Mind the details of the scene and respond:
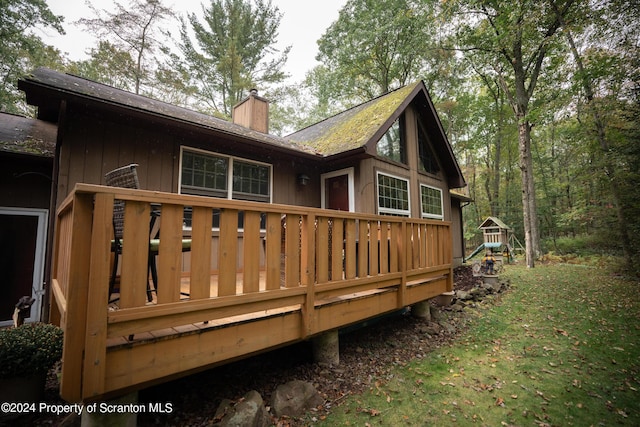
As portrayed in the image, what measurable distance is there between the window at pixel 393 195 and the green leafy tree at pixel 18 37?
12.9 meters

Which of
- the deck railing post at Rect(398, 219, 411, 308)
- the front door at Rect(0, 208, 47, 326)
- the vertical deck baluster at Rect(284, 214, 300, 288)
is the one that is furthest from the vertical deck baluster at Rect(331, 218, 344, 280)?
the front door at Rect(0, 208, 47, 326)

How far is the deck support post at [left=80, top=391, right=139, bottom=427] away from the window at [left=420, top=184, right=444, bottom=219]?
7666 mm

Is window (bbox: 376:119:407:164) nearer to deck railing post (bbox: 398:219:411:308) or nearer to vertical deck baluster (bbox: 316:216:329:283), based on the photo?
deck railing post (bbox: 398:219:411:308)

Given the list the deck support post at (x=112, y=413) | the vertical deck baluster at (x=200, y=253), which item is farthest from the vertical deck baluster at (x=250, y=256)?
the deck support post at (x=112, y=413)

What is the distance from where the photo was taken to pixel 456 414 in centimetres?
256

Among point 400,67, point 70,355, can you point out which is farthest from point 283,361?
point 400,67

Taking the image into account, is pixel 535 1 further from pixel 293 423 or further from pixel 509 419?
pixel 293 423

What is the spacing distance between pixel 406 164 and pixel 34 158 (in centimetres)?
771

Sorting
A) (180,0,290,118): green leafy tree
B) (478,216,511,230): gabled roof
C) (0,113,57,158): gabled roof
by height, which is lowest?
(478,216,511,230): gabled roof

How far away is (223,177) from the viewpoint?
17.1 ft

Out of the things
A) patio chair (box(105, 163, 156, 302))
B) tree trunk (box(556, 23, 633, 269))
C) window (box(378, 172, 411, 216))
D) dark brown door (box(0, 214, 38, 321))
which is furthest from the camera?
tree trunk (box(556, 23, 633, 269))

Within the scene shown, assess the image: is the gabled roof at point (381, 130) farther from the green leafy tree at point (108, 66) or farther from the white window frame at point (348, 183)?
the green leafy tree at point (108, 66)

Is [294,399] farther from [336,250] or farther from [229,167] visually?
[229,167]

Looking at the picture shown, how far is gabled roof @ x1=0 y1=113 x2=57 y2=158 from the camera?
429 cm
